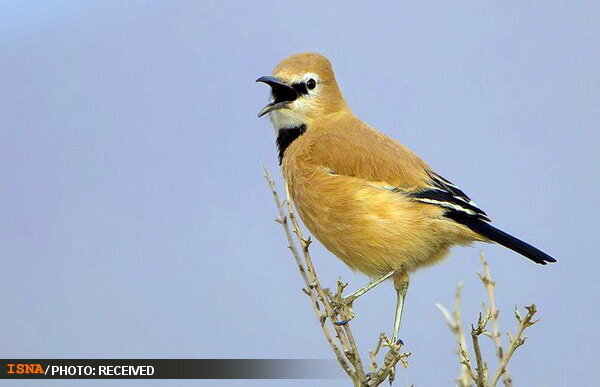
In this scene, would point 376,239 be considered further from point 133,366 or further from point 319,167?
point 133,366

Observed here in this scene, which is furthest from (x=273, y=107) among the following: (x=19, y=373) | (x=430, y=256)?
(x=19, y=373)

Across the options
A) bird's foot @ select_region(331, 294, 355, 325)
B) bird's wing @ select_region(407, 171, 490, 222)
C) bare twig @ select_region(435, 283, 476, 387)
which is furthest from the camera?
bird's wing @ select_region(407, 171, 490, 222)

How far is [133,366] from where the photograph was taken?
485 cm

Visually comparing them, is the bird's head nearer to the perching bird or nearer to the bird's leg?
the perching bird

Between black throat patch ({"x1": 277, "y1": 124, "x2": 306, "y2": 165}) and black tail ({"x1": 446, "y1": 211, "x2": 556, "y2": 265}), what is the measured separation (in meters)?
0.96

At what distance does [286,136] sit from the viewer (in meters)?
4.50

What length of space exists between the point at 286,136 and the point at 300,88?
28cm

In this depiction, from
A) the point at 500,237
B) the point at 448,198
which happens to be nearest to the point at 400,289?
the point at 448,198

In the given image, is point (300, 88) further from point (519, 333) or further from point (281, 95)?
point (519, 333)

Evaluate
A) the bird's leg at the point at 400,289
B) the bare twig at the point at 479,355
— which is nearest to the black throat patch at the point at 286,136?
the bird's leg at the point at 400,289

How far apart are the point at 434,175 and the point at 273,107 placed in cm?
87

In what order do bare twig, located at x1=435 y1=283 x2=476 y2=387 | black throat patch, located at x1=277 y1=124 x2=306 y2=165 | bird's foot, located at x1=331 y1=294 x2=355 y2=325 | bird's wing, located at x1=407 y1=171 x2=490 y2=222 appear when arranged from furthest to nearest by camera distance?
black throat patch, located at x1=277 y1=124 x2=306 y2=165 → bird's wing, located at x1=407 y1=171 x2=490 y2=222 → bird's foot, located at x1=331 y1=294 x2=355 y2=325 → bare twig, located at x1=435 y1=283 x2=476 y2=387

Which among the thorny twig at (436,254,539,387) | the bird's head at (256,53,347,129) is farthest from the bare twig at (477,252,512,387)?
the bird's head at (256,53,347,129)

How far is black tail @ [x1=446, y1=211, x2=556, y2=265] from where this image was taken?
11.7 feet
